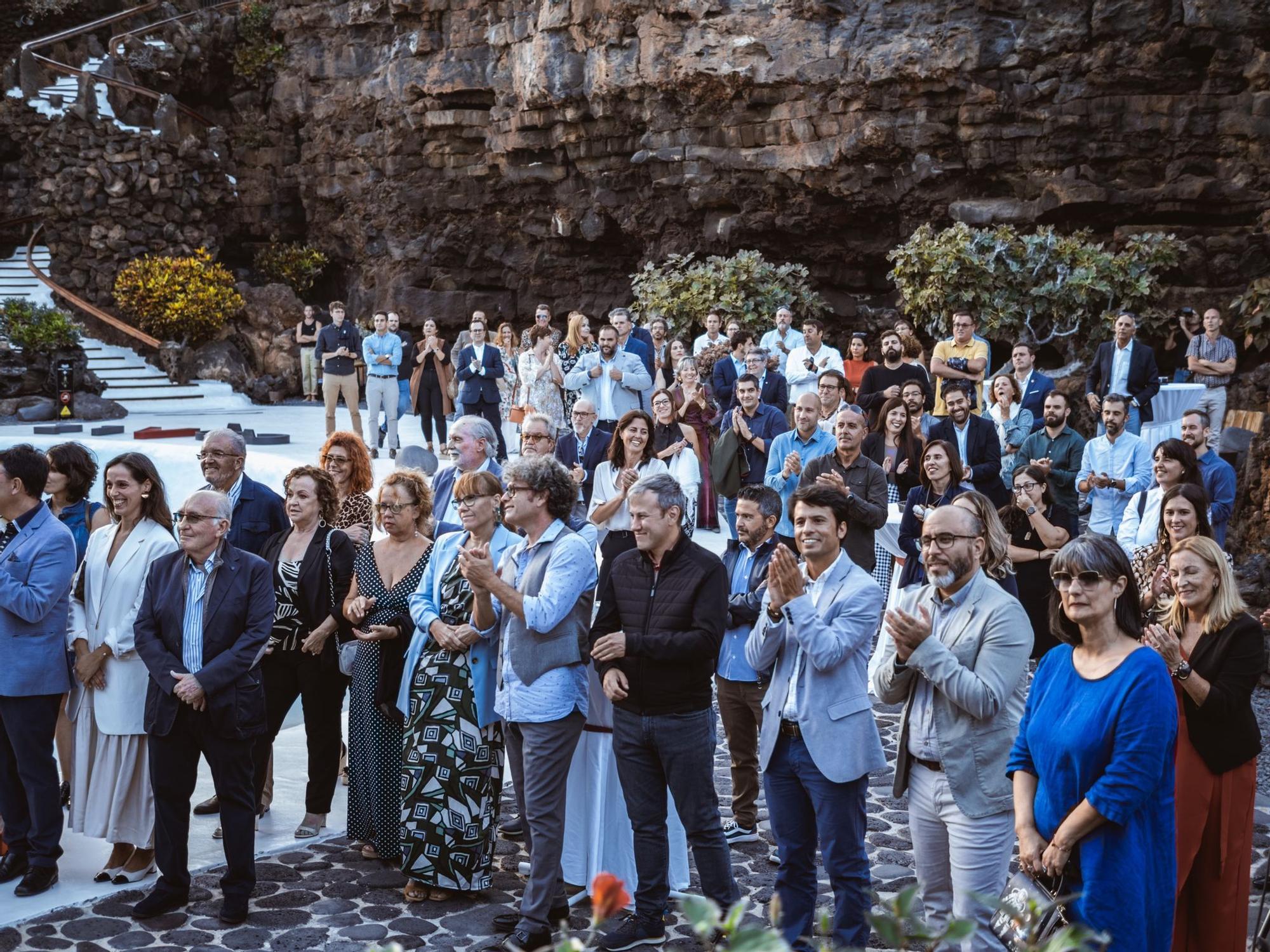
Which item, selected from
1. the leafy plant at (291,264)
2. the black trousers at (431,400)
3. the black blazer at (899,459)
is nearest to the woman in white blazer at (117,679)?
the black blazer at (899,459)

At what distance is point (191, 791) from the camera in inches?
212

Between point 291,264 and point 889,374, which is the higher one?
point 291,264

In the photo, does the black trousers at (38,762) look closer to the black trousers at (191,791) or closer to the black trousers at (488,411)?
the black trousers at (191,791)

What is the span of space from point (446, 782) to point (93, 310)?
21397mm

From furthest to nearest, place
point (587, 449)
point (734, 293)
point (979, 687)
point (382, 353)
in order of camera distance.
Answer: point (734, 293), point (382, 353), point (587, 449), point (979, 687)

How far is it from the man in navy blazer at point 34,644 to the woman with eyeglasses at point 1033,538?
18.0ft

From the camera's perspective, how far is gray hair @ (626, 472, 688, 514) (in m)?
4.96

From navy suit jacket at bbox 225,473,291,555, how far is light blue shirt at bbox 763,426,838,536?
3.33 metres

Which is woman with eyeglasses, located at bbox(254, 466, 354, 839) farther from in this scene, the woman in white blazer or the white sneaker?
the white sneaker

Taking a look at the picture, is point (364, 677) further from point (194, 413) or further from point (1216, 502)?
point (194, 413)

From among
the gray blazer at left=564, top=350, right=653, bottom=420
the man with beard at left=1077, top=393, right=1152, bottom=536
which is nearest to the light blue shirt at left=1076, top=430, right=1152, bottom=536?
the man with beard at left=1077, top=393, right=1152, bottom=536

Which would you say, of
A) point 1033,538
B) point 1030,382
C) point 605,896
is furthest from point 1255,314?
point 605,896

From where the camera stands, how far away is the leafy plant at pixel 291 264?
27609 millimetres

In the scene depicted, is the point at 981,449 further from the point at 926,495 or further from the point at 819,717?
the point at 819,717
